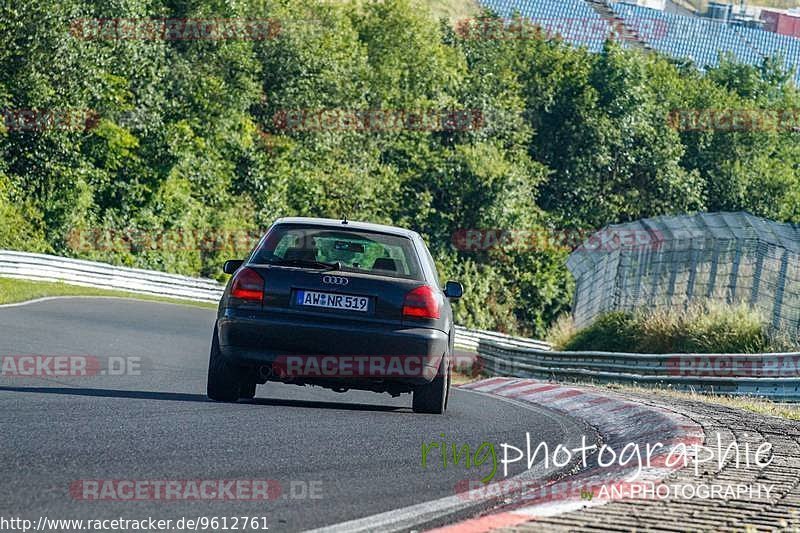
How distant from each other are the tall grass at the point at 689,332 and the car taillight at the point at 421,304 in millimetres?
10991

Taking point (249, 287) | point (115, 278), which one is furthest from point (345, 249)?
point (115, 278)

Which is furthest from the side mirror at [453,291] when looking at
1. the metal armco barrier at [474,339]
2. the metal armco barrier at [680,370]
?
the metal armco barrier at [474,339]

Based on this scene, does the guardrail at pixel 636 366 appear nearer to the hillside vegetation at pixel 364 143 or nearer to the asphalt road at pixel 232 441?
the asphalt road at pixel 232 441

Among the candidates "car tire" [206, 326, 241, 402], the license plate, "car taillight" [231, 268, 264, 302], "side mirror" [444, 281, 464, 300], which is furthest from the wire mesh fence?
"car taillight" [231, 268, 264, 302]

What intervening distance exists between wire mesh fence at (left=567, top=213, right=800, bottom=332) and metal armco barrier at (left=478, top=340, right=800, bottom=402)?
3.51 metres

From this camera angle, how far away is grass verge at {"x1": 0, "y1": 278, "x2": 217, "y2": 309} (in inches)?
1045

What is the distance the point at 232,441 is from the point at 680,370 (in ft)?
36.7

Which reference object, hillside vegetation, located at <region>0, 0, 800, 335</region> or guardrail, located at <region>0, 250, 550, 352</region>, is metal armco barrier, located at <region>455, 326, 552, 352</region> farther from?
hillside vegetation, located at <region>0, 0, 800, 335</region>

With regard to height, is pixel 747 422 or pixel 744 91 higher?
pixel 744 91

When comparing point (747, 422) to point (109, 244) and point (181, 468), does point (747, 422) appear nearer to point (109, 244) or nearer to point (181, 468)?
point (181, 468)

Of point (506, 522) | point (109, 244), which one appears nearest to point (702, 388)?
point (506, 522)

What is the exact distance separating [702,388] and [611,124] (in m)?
52.7

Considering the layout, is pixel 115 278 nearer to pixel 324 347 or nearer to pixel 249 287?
pixel 249 287

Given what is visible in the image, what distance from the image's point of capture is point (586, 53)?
247ft
